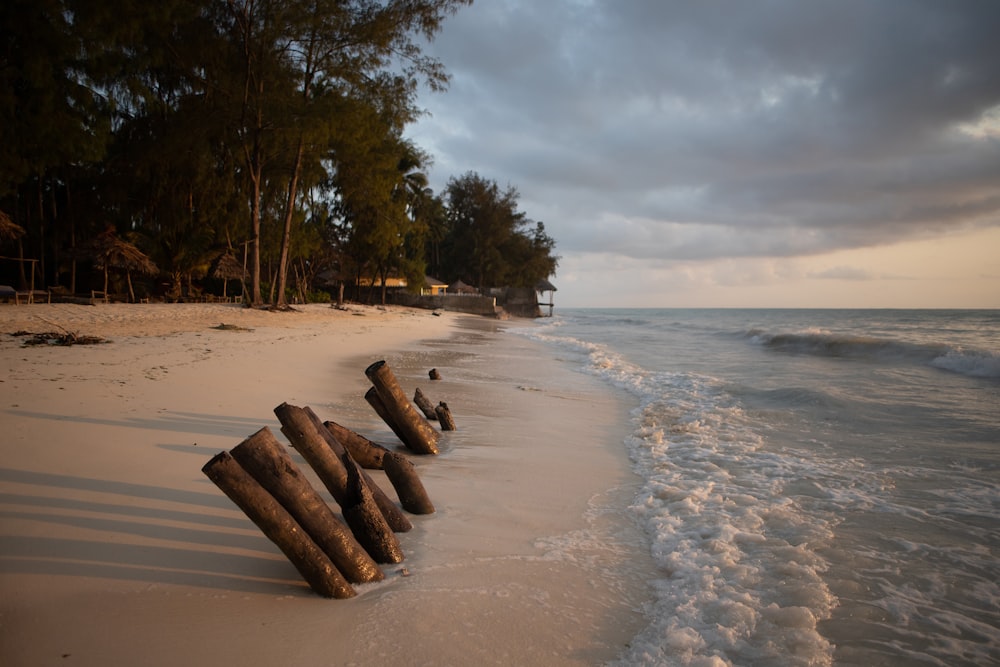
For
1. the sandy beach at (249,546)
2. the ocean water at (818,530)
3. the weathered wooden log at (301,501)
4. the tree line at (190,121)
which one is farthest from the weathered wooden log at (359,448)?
the tree line at (190,121)

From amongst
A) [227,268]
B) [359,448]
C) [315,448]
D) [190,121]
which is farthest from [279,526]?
[227,268]

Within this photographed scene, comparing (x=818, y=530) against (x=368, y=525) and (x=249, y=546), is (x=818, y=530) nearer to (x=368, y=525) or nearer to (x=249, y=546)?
(x=368, y=525)

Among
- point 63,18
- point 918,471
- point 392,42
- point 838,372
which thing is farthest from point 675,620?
point 392,42

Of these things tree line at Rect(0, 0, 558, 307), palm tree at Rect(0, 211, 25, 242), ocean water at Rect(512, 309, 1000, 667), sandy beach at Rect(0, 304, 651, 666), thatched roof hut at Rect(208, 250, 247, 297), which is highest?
tree line at Rect(0, 0, 558, 307)

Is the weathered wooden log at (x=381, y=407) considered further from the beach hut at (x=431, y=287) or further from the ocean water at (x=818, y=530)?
the beach hut at (x=431, y=287)

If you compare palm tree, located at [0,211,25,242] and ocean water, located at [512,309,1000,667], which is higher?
palm tree, located at [0,211,25,242]

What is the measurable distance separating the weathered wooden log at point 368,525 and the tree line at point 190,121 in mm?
20188

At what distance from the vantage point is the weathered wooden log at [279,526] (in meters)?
2.48

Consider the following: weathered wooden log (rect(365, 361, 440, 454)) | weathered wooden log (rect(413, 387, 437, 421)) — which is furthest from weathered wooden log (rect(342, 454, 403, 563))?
weathered wooden log (rect(413, 387, 437, 421))

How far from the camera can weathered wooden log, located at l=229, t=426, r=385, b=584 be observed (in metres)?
2.61

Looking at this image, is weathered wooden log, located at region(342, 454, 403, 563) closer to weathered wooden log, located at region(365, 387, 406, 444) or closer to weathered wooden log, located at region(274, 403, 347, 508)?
weathered wooden log, located at region(274, 403, 347, 508)

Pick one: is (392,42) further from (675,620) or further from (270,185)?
(675,620)

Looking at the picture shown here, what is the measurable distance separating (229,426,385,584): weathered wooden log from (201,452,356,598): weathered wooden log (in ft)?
0.13

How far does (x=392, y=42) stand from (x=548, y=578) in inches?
967
